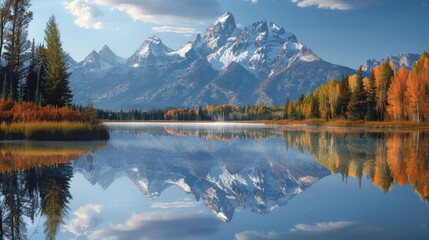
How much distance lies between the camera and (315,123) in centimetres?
13512

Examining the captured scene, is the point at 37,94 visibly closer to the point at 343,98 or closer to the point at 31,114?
the point at 31,114

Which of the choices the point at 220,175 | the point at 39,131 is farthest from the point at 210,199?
the point at 39,131

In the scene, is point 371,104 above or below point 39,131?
above

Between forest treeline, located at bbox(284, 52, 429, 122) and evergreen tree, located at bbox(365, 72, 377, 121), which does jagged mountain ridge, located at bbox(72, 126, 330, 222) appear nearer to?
A: forest treeline, located at bbox(284, 52, 429, 122)

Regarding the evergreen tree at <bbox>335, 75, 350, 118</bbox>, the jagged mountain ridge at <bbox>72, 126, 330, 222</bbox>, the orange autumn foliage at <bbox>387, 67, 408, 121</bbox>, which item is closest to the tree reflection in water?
the jagged mountain ridge at <bbox>72, 126, 330, 222</bbox>

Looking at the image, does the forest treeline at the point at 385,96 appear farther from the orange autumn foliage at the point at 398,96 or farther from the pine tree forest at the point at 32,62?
the pine tree forest at the point at 32,62

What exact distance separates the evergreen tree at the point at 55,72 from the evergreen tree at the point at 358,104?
75501 mm

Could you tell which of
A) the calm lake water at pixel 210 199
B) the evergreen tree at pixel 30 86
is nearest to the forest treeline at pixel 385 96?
the evergreen tree at pixel 30 86

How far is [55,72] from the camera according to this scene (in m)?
57.3

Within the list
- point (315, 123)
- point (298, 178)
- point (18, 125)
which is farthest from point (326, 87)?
point (298, 178)

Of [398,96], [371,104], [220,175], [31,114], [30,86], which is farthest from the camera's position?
[371,104]

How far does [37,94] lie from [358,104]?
82089 mm

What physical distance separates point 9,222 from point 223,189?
8.29m

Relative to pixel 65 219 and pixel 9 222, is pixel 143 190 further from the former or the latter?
pixel 9 222
